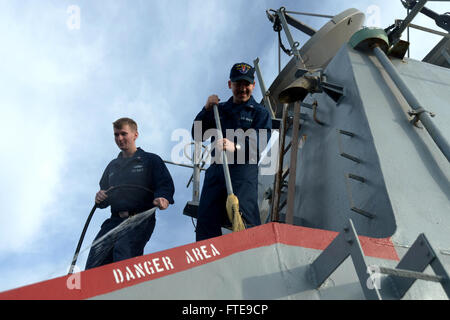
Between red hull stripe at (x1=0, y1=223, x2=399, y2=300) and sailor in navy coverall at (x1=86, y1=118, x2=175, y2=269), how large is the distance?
1127 mm

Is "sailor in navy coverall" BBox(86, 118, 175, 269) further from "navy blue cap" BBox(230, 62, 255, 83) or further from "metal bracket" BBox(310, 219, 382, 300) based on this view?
"metal bracket" BBox(310, 219, 382, 300)

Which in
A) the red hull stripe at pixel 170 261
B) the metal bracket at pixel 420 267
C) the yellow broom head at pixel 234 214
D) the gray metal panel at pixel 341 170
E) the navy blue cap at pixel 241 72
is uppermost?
the navy blue cap at pixel 241 72

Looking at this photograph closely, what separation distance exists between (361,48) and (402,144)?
4.75 ft

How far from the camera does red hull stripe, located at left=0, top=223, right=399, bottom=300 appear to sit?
1597 millimetres

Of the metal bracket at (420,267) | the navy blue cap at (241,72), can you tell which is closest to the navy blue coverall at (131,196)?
the navy blue cap at (241,72)

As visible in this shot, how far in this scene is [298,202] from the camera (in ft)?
14.1

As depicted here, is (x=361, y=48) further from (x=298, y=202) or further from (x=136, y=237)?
(x=136, y=237)

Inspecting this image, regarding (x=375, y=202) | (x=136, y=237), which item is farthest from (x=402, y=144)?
(x=136, y=237)

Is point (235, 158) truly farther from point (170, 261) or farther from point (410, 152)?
point (170, 261)

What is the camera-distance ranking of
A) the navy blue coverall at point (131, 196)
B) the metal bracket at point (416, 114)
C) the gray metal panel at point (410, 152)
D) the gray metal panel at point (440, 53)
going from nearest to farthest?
A: the gray metal panel at point (410, 152) → the navy blue coverall at point (131, 196) → the metal bracket at point (416, 114) → the gray metal panel at point (440, 53)

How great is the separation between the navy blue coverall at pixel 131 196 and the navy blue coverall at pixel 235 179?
1.02 ft

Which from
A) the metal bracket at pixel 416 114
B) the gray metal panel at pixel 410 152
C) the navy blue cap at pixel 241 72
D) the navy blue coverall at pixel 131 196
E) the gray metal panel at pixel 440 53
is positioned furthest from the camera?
the gray metal panel at pixel 440 53

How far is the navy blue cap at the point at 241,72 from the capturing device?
3.47m

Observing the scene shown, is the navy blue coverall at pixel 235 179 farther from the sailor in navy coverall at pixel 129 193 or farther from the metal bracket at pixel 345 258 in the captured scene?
the metal bracket at pixel 345 258
